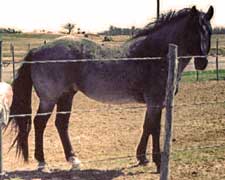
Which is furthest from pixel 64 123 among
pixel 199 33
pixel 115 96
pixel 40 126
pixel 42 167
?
pixel 199 33

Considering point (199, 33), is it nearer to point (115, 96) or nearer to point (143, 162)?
point (115, 96)

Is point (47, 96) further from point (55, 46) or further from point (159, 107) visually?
point (159, 107)

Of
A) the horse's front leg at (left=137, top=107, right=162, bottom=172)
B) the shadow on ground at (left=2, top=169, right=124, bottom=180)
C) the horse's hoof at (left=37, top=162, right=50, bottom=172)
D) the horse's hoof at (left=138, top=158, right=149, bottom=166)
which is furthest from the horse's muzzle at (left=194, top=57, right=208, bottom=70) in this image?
the horse's hoof at (left=37, top=162, right=50, bottom=172)

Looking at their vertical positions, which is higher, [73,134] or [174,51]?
[174,51]

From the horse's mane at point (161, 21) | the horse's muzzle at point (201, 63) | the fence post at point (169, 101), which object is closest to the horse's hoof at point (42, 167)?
the fence post at point (169, 101)

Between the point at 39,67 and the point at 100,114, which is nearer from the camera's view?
the point at 39,67

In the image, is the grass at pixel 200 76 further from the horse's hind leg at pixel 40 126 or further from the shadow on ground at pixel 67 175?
the shadow on ground at pixel 67 175

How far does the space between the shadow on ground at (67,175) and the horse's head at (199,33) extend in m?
1.98

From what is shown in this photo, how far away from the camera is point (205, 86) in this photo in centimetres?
1652

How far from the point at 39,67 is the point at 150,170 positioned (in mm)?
2129

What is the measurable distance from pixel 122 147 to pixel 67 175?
1588 millimetres

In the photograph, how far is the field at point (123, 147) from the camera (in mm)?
6539

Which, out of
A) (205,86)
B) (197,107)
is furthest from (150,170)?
(205,86)

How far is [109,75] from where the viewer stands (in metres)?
7.02
